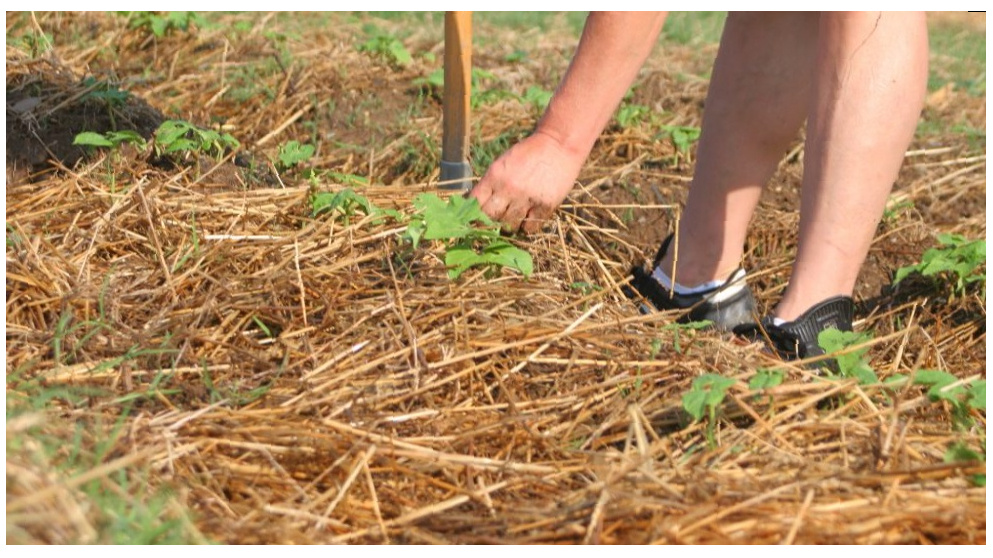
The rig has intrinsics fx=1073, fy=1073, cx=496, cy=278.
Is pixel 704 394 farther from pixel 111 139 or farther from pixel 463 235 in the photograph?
pixel 111 139

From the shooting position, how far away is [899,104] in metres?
2.00

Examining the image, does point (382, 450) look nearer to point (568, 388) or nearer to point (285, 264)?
point (568, 388)

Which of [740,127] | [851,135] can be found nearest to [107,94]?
[740,127]

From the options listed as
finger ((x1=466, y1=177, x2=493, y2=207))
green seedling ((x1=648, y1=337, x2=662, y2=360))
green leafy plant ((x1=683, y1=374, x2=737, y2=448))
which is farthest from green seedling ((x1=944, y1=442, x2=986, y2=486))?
finger ((x1=466, y1=177, x2=493, y2=207))

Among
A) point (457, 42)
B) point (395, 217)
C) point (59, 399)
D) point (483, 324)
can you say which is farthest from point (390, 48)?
point (59, 399)

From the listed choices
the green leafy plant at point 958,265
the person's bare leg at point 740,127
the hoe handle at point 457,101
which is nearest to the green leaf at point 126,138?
the hoe handle at point 457,101

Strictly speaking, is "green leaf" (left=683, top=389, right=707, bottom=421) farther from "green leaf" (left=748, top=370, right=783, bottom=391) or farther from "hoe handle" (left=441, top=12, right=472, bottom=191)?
"hoe handle" (left=441, top=12, right=472, bottom=191)

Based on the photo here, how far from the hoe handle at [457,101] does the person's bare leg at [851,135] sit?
851 millimetres

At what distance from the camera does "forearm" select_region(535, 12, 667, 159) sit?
200 cm

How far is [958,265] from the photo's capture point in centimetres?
239

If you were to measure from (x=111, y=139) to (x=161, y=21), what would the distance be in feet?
4.38

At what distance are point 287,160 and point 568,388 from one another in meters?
1.10

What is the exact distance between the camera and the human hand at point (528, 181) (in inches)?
83.1

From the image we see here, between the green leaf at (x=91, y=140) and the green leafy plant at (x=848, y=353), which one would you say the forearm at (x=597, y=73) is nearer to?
the green leafy plant at (x=848, y=353)
